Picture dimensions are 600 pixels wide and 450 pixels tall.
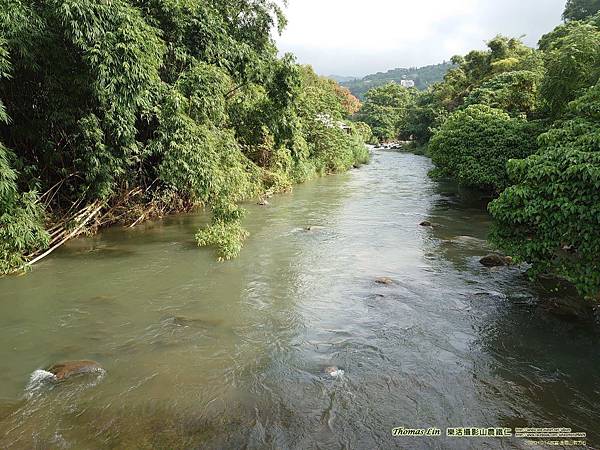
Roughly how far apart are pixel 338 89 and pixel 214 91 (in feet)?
144

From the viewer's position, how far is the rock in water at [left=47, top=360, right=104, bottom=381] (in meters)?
6.22

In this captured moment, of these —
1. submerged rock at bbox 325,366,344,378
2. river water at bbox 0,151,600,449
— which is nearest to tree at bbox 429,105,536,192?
river water at bbox 0,151,600,449

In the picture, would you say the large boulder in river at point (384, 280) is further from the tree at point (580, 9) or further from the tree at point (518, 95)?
the tree at point (580, 9)

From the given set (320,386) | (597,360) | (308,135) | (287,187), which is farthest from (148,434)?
(308,135)

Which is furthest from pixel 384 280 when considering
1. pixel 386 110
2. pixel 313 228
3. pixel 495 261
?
pixel 386 110

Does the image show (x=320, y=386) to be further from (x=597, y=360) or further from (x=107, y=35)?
(x=107, y=35)

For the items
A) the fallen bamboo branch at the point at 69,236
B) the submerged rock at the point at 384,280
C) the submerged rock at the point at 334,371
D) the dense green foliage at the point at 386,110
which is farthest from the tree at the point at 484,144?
the dense green foliage at the point at 386,110

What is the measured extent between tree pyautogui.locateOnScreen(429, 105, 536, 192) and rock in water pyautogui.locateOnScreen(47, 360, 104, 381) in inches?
586

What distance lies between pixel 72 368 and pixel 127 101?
6.24m

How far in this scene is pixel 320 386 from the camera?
618cm

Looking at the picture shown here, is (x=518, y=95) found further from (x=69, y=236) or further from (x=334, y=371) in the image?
(x=69, y=236)

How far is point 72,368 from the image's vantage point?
6324 mm

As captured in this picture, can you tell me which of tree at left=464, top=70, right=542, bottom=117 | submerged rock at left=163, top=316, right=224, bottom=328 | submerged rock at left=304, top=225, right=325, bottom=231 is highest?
tree at left=464, top=70, right=542, bottom=117

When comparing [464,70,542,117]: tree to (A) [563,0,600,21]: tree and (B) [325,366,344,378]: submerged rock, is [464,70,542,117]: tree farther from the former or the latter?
(A) [563,0,600,21]: tree
